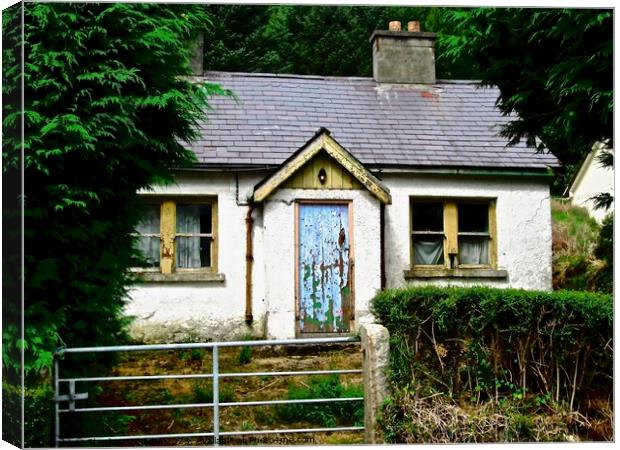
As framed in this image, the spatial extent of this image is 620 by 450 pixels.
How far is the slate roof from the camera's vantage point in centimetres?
1052

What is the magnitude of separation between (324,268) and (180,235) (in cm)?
212

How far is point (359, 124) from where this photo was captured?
437 inches

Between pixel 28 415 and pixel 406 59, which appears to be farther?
pixel 406 59

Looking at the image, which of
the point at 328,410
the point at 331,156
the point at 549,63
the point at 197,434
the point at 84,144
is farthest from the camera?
the point at 331,156

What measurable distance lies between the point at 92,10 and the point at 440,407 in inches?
160

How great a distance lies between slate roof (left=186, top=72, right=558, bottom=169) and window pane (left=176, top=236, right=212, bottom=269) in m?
1.13

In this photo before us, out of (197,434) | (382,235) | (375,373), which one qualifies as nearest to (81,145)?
(197,434)

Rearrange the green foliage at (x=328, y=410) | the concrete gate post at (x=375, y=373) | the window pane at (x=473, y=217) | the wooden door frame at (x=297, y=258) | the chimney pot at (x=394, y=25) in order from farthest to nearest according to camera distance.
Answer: the window pane at (x=473, y=217)
the chimney pot at (x=394, y=25)
the wooden door frame at (x=297, y=258)
the green foliage at (x=328, y=410)
the concrete gate post at (x=375, y=373)

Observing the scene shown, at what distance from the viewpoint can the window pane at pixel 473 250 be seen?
11.1 metres

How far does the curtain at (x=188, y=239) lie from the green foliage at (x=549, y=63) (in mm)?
4830

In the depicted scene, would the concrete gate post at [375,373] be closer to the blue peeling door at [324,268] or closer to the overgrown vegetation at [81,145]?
the overgrown vegetation at [81,145]

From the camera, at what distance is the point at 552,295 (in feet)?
19.5

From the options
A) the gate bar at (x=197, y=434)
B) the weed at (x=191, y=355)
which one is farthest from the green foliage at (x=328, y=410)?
the weed at (x=191, y=355)

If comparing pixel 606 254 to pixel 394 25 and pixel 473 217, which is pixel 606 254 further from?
pixel 394 25
